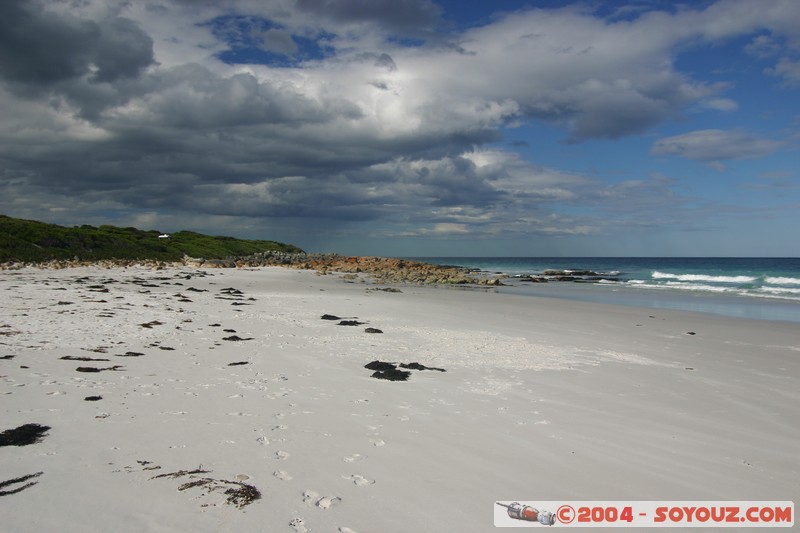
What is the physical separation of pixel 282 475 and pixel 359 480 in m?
0.64

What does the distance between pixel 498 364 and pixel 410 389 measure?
2.62m

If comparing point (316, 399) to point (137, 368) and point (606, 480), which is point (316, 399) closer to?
point (137, 368)

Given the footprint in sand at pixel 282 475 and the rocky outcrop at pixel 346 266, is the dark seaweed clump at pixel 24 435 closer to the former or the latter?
the footprint in sand at pixel 282 475

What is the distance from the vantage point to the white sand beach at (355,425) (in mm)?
3633

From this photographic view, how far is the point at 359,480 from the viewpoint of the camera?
13.5 feet

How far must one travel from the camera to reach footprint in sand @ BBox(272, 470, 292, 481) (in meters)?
4.01

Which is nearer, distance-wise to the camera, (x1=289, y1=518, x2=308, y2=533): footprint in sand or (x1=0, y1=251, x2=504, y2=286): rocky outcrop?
(x1=289, y1=518, x2=308, y2=533): footprint in sand

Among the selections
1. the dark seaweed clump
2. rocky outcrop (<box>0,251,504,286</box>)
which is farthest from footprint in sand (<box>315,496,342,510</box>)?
rocky outcrop (<box>0,251,504,286</box>)

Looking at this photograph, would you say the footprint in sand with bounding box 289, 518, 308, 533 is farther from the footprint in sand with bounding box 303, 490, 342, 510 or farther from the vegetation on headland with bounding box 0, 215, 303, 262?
the vegetation on headland with bounding box 0, 215, 303, 262

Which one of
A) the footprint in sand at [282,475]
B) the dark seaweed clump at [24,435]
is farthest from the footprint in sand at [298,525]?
the dark seaweed clump at [24,435]

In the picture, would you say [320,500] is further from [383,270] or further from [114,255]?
[383,270]

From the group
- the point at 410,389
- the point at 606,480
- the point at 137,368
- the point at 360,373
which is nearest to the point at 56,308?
the point at 137,368

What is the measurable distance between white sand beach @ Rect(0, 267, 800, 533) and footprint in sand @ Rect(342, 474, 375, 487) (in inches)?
0.7

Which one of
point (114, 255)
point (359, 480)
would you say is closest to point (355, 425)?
point (359, 480)
